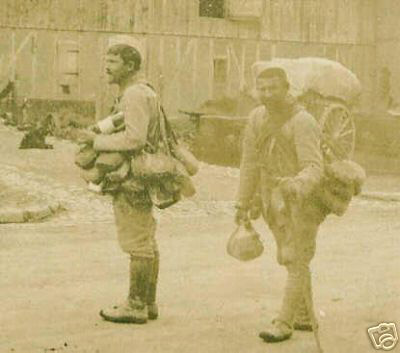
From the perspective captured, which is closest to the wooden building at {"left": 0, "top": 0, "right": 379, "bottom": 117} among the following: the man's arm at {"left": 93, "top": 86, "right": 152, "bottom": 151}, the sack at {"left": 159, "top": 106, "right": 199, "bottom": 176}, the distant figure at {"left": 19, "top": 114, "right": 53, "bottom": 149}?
the distant figure at {"left": 19, "top": 114, "right": 53, "bottom": 149}

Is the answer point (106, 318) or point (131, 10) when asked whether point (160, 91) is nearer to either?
point (131, 10)

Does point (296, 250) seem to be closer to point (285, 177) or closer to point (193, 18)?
point (285, 177)

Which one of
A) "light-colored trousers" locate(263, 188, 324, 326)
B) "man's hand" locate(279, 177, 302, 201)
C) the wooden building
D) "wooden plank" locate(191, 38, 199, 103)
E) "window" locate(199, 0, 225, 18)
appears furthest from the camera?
"window" locate(199, 0, 225, 18)

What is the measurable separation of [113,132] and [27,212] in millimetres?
5327

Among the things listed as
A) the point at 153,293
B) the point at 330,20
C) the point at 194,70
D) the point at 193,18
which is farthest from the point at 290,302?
the point at 330,20

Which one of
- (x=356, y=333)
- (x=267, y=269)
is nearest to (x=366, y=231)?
(x=267, y=269)

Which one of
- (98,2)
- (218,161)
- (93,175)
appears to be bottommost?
(218,161)

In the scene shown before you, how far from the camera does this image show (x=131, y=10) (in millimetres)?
23859

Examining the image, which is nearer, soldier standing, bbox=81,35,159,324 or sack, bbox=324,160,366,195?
sack, bbox=324,160,366,195

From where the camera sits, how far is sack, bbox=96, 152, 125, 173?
603 cm

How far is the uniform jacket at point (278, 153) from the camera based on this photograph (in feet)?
18.7

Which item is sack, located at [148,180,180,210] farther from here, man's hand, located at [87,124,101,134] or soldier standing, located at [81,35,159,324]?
man's hand, located at [87,124,101,134]

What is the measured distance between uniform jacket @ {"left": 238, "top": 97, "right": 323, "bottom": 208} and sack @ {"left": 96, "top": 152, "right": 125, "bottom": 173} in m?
0.72

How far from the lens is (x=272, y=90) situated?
5789 mm
